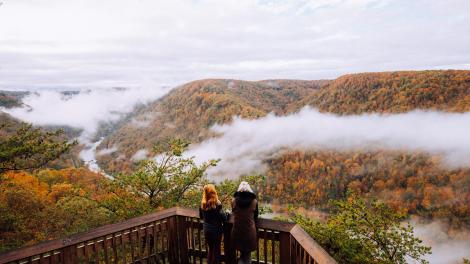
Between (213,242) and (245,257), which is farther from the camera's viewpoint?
(213,242)

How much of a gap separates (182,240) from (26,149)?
26.2 feet

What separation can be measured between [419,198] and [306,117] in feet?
277

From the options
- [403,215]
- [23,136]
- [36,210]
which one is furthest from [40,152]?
[403,215]

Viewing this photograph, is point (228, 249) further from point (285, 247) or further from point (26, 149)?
point (26, 149)

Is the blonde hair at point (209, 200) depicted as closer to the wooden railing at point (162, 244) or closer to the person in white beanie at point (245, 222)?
the person in white beanie at point (245, 222)

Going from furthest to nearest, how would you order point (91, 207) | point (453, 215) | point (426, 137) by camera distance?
point (426, 137) → point (453, 215) → point (91, 207)

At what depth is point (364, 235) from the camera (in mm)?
12672

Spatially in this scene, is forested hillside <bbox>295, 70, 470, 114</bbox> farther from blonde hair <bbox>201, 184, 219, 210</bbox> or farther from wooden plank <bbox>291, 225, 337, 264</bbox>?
wooden plank <bbox>291, 225, 337, 264</bbox>

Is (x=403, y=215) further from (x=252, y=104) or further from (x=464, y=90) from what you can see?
(x=252, y=104)

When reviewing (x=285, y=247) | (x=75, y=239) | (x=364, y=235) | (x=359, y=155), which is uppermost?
(x=75, y=239)

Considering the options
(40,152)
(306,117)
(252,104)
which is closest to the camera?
(40,152)

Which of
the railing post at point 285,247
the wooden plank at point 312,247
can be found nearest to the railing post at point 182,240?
the railing post at point 285,247

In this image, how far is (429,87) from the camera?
14012 centimetres

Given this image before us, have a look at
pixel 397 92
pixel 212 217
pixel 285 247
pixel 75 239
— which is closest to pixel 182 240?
pixel 212 217
